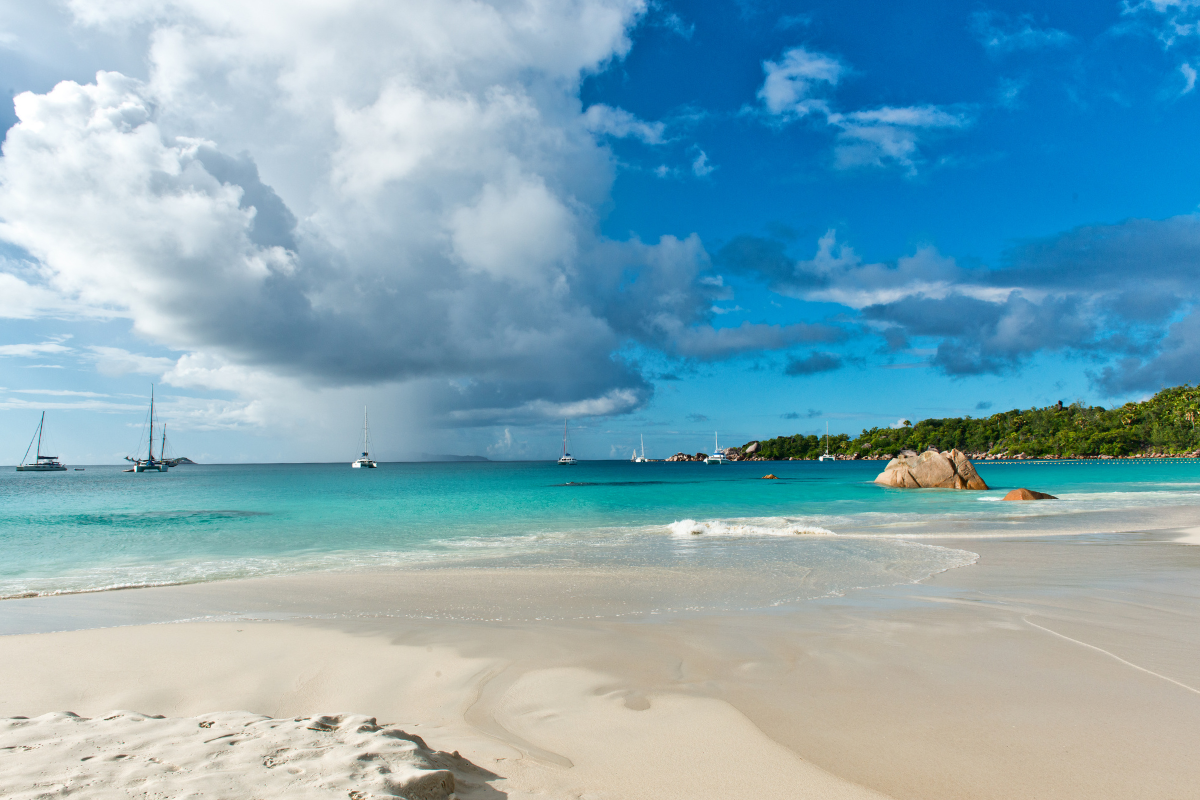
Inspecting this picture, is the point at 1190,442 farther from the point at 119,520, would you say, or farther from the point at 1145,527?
the point at 119,520

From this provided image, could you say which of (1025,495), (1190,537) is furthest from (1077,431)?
(1190,537)

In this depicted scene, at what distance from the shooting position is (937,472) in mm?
47875

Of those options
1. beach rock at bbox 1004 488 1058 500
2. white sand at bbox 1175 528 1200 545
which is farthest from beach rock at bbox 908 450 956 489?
white sand at bbox 1175 528 1200 545

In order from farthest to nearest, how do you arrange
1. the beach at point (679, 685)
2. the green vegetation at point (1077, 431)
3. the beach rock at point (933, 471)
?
1. the green vegetation at point (1077, 431)
2. the beach rock at point (933, 471)
3. the beach at point (679, 685)

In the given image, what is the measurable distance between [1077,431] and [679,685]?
198 metres

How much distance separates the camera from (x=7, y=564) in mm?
16062

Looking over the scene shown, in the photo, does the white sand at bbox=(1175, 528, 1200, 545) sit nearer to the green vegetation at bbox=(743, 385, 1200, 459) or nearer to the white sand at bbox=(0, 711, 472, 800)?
the white sand at bbox=(0, 711, 472, 800)

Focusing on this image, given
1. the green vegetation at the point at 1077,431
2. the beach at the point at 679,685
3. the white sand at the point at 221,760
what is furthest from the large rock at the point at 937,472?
the green vegetation at the point at 1077,431

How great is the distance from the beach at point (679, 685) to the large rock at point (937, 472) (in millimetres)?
40314

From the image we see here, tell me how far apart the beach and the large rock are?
40314 mm

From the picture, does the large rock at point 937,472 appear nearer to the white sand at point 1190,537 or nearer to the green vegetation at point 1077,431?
the white sand at point 1190,537

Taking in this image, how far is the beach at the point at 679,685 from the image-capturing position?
12.9 feet

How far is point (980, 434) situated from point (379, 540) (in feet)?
645

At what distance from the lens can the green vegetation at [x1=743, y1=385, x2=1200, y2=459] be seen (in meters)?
144
